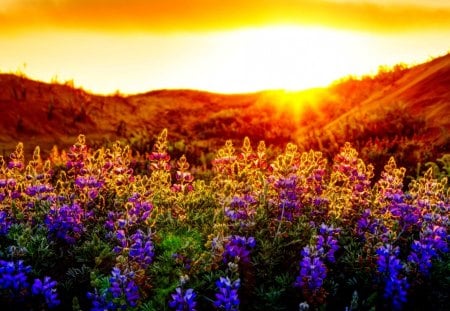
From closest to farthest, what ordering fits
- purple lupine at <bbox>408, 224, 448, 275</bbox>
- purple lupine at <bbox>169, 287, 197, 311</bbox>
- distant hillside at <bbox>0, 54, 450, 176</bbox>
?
purple lupine at <bbox>169, 287, 197, 311</bbox> → purple lupine at <bbox>408, 224, 448, 275</bbox> → distant hillside at <bbox>0, 54, 450, 176</bbox>

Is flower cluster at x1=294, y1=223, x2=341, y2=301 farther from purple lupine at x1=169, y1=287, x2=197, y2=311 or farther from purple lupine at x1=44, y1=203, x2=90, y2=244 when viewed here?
purple lupine at x1=44, y1=203, x2=90, y2=244

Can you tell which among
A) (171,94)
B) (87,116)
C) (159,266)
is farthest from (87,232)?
(171,94)

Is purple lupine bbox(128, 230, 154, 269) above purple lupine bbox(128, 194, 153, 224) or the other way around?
the other way around

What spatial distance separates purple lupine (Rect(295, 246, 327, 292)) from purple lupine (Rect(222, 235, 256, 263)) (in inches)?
19.4

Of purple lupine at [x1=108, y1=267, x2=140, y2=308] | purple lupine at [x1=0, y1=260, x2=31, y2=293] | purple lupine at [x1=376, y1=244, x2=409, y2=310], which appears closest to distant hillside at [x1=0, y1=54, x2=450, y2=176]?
purple lupine at [x1=376, y1=244, x2=409, y2=310]

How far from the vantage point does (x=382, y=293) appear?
524 centimetres

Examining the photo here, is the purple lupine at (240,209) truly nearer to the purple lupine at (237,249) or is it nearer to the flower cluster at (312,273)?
the purple lupine at (237,249)

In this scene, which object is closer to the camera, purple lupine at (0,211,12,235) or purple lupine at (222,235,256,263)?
purple lupine at (222,235,256,263)

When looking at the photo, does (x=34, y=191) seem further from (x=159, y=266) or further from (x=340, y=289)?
(x=340, y=289)

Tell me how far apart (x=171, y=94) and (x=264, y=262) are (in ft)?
126

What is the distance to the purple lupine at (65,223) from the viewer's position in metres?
5.62

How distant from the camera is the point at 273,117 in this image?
28141mm

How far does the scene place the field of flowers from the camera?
481cm

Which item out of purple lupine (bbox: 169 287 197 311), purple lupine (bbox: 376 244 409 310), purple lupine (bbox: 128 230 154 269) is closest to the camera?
purple lupine (bbox: 169 287 197 311)
